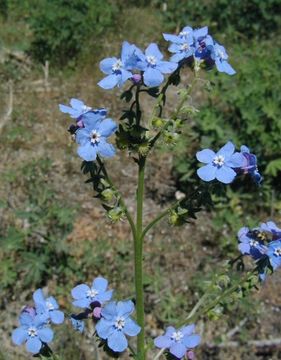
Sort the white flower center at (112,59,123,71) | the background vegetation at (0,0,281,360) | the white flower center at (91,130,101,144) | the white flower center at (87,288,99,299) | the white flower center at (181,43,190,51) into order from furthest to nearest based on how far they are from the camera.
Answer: the background vegetation at (0,0,281,360) < the white flower center at (87,288,99,299) < the white flower center at (181,43,190,51) < the white flower center at (112,59,123,71) < the white flower center at (91,130,101,144)

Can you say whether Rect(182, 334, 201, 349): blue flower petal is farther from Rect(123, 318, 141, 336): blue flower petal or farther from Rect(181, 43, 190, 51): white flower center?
Rect(181, 43, 190, 51): white flower center

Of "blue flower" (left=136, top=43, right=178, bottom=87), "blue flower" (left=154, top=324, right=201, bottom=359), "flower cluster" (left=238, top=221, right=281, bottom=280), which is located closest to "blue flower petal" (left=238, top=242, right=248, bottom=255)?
"flower cluster" (left=238, top=221, right=281, bottom=280)

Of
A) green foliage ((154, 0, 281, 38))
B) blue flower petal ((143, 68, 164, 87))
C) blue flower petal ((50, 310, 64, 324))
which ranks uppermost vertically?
green foliage ((154, 0, 281, 38))

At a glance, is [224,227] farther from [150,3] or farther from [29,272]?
[150,3]

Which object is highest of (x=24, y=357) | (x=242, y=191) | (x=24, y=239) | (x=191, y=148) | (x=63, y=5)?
(x=63, y=5)

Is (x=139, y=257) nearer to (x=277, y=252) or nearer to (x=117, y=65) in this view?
(x=277, y=252)

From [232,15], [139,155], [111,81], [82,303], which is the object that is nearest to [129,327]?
[82,303]

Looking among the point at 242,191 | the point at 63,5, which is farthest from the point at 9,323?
the point at 63,5

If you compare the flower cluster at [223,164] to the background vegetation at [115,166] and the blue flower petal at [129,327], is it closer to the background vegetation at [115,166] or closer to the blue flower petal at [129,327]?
the blue flower petal at [129,327]
